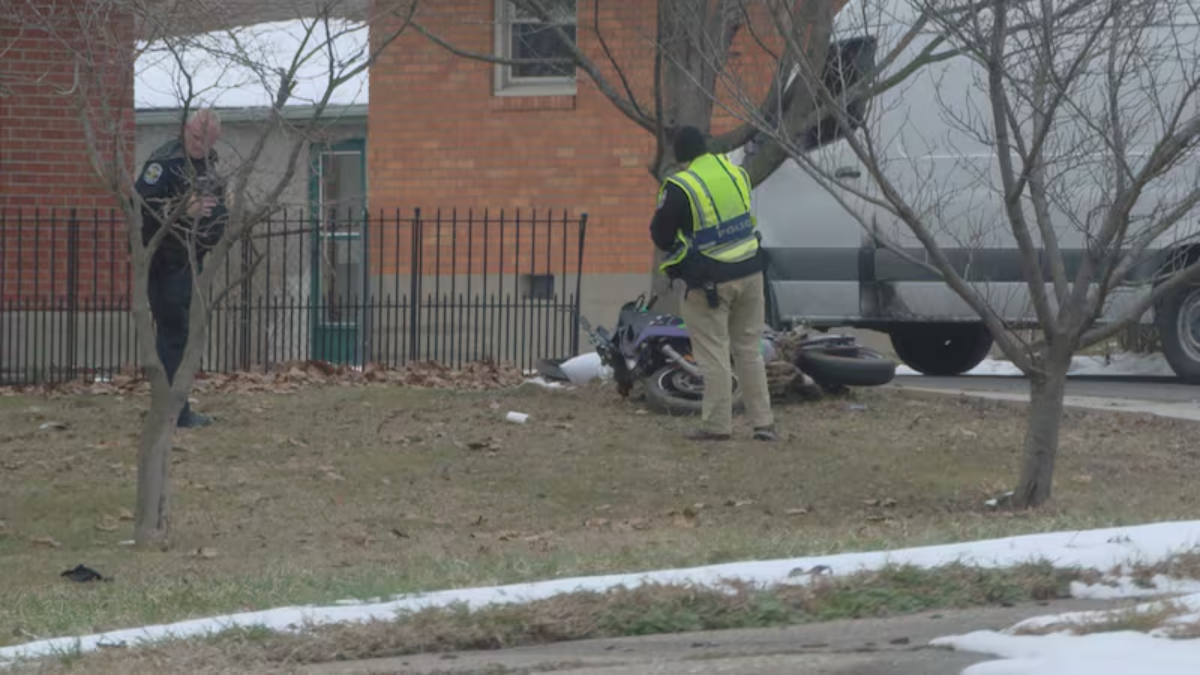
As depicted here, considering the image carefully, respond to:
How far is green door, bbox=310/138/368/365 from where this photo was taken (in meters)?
15.9

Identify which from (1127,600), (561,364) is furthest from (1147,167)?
(561,364)

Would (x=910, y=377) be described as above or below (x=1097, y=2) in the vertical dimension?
below

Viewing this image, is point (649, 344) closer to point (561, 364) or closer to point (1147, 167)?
point (561, 364)

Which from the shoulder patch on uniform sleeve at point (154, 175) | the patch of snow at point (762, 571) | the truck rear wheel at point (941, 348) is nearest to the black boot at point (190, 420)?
the shoulder patch on uniform sleeve at point (154, 175)

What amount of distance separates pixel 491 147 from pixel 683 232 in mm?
8657

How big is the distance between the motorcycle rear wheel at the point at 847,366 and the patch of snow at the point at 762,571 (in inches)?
173

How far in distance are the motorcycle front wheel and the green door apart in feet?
15.9

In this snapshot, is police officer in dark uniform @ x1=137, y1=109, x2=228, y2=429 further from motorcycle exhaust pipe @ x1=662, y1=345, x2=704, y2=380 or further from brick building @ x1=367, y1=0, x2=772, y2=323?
brick building @ x1=367, y1=0, x2=772, y2=323

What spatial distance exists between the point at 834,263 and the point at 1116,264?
242 inches

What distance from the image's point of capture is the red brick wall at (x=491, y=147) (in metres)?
17.7

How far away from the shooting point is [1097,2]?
7.91 m

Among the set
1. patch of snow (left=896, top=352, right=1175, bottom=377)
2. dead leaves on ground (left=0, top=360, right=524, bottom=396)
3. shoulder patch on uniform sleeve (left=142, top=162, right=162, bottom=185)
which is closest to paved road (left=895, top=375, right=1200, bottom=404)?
patch of snow (left=896, top=352, right=1175, bottom=377)

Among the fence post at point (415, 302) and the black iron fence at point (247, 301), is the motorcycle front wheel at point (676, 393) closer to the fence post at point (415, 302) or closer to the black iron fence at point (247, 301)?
the black iron fence at point (247, 301)

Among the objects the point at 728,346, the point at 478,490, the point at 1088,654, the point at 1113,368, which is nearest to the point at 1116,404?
the point at 728,346
